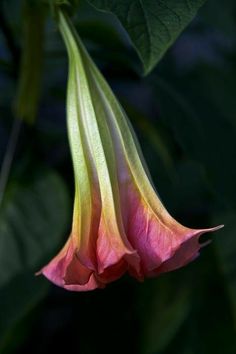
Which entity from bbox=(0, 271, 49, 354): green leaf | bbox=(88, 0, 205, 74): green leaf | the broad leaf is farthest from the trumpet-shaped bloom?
the broad leaf

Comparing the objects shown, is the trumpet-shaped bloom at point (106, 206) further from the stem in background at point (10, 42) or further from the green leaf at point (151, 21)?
the stem in background at point (10, 42)

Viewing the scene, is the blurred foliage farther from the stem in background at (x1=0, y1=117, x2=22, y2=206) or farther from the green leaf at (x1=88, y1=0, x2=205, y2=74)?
the green leaf at (x1=88, y1=0, x2=205, y2=74)

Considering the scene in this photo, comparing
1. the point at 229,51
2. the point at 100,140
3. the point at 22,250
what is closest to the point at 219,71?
the point at 229,51

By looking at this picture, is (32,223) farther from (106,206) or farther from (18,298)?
(106,206)

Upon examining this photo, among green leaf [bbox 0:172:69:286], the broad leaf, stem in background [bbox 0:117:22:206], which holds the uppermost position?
stem in background [bbox 0:117:22:206]

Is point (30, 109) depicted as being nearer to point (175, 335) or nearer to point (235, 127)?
point (235, 127)

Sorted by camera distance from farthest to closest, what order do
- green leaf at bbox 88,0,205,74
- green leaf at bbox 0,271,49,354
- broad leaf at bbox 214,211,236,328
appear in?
1. broad leaf at bbox 214,211,236,328
2. green leaf at bbox 0,271,49,354
3. green leaf at bbox 88,0,205,74
